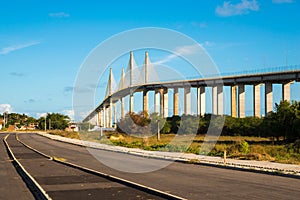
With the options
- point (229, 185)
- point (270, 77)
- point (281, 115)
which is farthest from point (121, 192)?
point (270, 77)

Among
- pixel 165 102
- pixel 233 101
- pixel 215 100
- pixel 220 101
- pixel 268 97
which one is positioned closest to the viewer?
pixel 268 97

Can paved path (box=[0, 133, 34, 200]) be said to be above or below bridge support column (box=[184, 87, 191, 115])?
below

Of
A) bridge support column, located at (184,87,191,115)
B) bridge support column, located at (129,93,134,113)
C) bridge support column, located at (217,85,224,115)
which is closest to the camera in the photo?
bridge support column, located at (217,85,224,115)

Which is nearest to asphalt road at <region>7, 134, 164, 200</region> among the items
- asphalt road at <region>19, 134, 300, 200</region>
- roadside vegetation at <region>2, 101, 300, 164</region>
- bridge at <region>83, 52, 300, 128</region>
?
asphalt road at <region>19, 134, 300, 200</region>

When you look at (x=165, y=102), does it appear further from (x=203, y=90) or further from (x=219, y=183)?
(x=219, y=183)

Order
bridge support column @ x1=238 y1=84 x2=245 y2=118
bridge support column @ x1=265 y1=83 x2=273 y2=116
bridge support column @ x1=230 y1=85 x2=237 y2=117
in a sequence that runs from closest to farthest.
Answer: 1. bridge support column @ x1=265 y1=83 x2=273 y2=116
2. bridge support column @ x1=238 y1=84 x2=245 y2=118
3. bridge support column @ x1=230 y1=85 x2=237 y2=117

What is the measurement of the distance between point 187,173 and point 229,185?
464 cm

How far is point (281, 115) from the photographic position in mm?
49719

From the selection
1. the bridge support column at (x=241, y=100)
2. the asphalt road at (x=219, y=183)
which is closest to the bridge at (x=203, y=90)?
the bridge support column at (x=241, y=100)

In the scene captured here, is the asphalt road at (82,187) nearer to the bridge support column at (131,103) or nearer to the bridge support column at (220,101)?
the bridge support column at (220,101)

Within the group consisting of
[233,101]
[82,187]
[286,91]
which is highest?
[286,91]

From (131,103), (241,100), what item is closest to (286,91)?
(241,100)

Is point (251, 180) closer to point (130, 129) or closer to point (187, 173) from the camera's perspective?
point (187, 173)

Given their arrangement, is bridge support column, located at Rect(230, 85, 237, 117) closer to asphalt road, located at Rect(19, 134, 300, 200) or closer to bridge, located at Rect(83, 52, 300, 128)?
bridge, located at Rect(83, 52, 300, 128)
